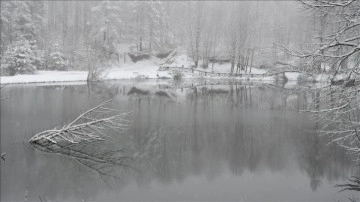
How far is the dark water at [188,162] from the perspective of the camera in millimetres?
10695

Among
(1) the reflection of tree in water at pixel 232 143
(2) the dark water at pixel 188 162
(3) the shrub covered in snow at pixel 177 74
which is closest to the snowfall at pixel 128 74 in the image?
(3) the shrub covered in snow at pixel 177 74

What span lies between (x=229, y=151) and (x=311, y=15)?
322 inches

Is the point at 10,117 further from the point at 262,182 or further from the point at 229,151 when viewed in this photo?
the point at 262,182

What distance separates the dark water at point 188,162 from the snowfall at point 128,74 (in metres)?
20.1

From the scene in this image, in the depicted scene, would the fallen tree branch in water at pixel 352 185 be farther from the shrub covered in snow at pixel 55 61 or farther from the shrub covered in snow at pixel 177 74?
the shrub covered in snow at pixel 55 61

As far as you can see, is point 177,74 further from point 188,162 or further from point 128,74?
point 188,162

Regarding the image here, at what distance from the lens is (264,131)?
1889 centimetres

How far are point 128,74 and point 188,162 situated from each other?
43501 mm

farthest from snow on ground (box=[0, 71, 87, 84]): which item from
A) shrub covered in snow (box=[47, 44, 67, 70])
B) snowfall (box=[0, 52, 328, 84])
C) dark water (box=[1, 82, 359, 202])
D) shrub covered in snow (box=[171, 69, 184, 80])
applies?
dark water (box=[1, 82, 359, 202])

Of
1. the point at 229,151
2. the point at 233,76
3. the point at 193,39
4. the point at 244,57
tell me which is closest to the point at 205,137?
the point at 229,151

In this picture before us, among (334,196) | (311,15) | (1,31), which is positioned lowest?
(334,196)

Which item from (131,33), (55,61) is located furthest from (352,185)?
(131,33)

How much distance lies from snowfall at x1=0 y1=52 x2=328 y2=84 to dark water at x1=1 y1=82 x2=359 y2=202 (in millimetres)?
20085

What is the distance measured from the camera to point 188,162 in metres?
13.4
